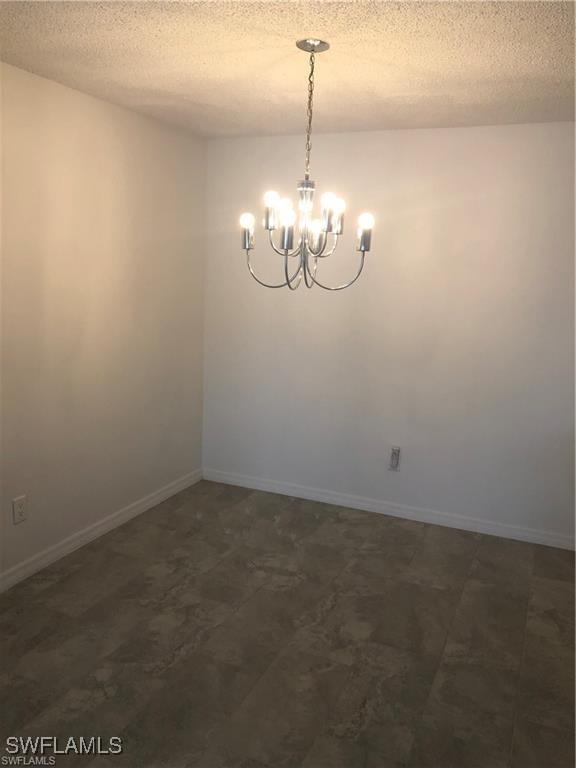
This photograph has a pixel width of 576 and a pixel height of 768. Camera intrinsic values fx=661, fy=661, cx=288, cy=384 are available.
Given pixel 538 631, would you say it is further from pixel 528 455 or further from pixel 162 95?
pixel 162 95

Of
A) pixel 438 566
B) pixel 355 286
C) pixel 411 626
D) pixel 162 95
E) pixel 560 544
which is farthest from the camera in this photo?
pixel 355 286

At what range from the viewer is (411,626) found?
2.86m

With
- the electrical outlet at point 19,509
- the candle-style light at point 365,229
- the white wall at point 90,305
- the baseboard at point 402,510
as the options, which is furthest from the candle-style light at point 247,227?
the baseboard at point 402,510

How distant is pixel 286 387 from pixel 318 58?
7.12 ft

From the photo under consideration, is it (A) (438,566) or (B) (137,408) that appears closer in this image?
(A) (438,566)

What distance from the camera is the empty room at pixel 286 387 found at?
7.33 feet

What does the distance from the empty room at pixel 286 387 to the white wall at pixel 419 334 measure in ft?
0.05

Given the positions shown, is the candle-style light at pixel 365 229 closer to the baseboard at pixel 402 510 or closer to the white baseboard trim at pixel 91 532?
the baseboard at pixel 402 510

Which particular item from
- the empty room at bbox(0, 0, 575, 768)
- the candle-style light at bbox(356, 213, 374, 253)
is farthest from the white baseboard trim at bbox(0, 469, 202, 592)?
the candle-style light at bbox(356, 213, 374, 253)

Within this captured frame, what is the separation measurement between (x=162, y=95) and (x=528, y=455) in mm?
2694

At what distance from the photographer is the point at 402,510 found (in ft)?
13.3

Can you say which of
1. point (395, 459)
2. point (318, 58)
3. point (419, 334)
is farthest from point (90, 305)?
point (395, 459)

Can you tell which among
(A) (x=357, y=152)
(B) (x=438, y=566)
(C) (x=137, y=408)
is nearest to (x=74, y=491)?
(C) (x=137, y=408)

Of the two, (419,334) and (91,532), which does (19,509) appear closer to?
(91,532)
